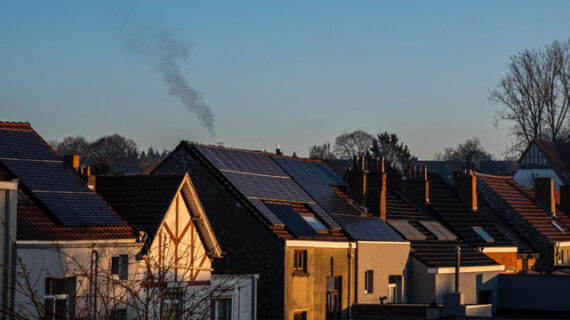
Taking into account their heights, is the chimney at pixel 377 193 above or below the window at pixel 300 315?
above

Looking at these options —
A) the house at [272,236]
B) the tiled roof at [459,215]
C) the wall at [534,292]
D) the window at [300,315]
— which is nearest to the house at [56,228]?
the house at [272,236]

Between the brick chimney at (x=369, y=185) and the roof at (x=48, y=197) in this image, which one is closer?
the roof at (x=48, y=197)

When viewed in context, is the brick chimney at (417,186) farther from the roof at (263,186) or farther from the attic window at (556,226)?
the attic window at (556,226)

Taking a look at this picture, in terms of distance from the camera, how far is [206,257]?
118 ft

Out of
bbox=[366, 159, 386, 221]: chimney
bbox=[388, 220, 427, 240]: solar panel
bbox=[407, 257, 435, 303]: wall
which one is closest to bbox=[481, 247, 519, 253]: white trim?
bbox=[388, 220, 427, 240]: solar panel

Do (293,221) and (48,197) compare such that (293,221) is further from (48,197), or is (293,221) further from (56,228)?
(56,228)

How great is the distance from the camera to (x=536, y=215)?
211ft

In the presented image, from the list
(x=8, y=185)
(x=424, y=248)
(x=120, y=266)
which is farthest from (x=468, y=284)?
(x=8, y=185)

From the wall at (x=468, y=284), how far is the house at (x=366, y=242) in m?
2.05

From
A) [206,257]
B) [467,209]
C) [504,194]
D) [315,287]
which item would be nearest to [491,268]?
[467,209]

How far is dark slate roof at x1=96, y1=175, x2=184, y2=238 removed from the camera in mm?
33438

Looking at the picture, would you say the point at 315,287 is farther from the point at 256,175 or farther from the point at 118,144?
the point at 118,144

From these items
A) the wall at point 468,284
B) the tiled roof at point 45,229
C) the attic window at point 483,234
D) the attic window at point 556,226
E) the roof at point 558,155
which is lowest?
the wall at point 468,284

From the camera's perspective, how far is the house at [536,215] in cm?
6159
